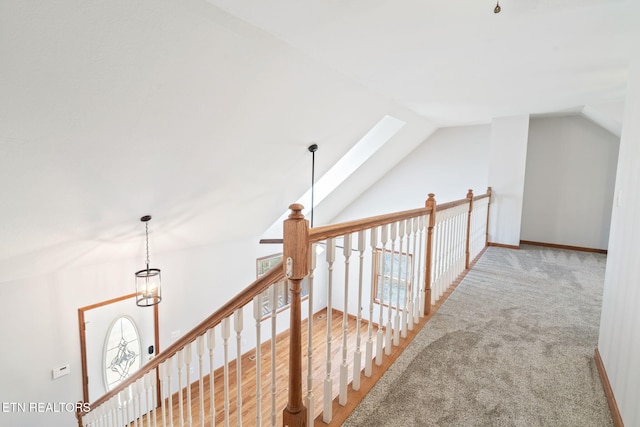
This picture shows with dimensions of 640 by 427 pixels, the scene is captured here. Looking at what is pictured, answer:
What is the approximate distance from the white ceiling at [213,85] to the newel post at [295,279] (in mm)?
1507

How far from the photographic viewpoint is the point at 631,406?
133 centimetres

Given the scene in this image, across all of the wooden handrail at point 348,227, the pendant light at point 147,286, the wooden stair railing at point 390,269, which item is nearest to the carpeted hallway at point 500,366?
the wooden stair railing at point 390,269

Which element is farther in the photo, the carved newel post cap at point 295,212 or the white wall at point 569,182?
the white wall at point 569,182

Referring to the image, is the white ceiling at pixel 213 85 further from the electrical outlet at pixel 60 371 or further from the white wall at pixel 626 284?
the electrical outlet at pixel 60 371

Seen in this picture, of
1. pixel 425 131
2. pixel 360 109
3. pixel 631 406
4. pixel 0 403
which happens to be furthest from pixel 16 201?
pixel 425 131

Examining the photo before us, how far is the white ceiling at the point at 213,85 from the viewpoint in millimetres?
1831

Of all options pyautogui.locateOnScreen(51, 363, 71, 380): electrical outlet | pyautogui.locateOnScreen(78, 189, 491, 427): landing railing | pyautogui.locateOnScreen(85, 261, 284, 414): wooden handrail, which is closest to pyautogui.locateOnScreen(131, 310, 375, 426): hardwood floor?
pyautogui.locateOnScreen(78, 189, 491, 427): landing railing

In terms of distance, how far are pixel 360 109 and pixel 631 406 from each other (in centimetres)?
351

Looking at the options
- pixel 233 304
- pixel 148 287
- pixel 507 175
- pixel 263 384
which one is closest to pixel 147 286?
pixel 148 287

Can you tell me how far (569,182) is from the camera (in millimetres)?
5223

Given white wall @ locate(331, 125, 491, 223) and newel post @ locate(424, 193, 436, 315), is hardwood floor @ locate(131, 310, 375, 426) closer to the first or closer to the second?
newel post @ locate(424, 193, 436, 315)

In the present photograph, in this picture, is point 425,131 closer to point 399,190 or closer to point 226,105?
point 399,190

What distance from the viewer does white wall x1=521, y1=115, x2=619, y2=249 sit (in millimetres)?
4953

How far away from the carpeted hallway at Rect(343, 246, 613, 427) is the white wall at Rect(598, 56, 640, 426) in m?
0.23
